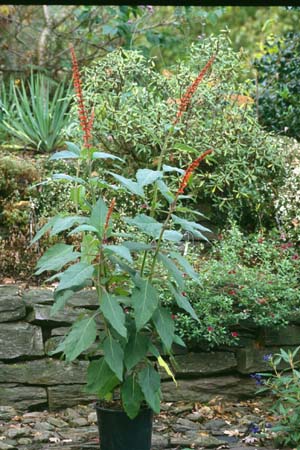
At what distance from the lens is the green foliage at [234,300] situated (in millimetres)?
4656

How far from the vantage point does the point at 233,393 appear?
489 centimetres

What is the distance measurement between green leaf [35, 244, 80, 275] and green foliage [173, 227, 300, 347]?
49.8 inches

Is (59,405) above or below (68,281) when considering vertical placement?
below

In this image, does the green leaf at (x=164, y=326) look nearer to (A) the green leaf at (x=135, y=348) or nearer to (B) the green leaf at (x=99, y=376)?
(A) the green leaf at (x=135, y=348)

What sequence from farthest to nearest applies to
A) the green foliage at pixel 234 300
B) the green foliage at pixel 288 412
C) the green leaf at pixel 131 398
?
the green foliage at pixel 234 300, the green foliage at pixel 288 412, the green leaf at pixel 131 398

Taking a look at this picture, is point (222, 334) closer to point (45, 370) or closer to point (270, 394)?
point (270, 394)

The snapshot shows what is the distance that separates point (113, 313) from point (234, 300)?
1.73m

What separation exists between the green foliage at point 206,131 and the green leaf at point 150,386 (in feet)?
8.21

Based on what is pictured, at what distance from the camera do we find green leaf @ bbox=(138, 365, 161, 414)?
135 inches

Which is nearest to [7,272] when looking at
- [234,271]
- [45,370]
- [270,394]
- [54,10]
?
[45,370]

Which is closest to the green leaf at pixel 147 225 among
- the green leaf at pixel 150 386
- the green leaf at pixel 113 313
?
the green leaf at pixel 113 313

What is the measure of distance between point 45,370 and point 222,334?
1106 mm

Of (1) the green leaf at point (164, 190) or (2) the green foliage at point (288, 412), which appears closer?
(1) the green leaf at point (164, 190)

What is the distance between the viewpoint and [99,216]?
3416mm
